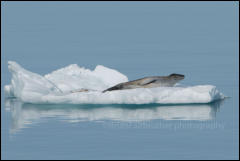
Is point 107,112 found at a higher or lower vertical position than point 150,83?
lower

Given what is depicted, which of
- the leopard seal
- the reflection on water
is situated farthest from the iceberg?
the leopard seal

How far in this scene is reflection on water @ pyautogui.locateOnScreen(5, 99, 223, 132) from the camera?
80.5ft

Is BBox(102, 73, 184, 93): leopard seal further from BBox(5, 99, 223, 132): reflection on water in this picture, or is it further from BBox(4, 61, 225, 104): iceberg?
BBox(5, 99, 223, 132): reflection on water

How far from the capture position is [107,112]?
25.7m

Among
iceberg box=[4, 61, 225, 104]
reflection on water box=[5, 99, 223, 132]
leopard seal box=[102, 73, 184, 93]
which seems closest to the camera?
reflection on water box=[5, 99, 223, 132]

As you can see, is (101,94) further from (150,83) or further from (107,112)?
(150,83)

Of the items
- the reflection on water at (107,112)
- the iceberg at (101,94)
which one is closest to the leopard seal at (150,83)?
the iceberg at (101,94)

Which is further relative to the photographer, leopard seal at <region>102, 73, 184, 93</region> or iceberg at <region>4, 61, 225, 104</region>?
leopard seal at <region>102, 73, 184, 93</region>

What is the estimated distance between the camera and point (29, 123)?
2408 centimetres

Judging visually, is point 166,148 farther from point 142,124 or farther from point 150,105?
point 150,105

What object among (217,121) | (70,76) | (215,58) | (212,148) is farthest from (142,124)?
(215,58)

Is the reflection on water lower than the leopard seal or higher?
lower

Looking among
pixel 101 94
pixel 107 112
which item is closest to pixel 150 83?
pixel 101 94

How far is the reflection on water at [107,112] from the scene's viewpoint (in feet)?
A: 80.5
